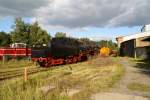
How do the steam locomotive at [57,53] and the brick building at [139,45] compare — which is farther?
the brick building at [139,45]

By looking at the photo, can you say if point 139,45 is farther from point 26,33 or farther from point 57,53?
point 26,33

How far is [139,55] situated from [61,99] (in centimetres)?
4268

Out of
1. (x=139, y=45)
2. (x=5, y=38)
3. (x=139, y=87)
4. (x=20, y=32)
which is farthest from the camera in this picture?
(x=5, y=38)

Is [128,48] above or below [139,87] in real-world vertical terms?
above

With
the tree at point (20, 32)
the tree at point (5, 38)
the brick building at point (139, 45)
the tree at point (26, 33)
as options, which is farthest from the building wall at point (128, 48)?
the tree at point (5, 38)

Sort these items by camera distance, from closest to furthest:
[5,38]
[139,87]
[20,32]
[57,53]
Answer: [139,87] → [57,53] → [20,32] → [5,38]

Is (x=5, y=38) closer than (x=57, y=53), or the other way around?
(x=57, y=53)

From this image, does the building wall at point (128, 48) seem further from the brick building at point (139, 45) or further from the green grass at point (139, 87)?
the green grass at point (139, 87)

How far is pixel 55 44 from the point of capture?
31797mm

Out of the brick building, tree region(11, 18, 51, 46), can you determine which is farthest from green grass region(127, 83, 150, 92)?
tree region(11, 18, 51, 46)

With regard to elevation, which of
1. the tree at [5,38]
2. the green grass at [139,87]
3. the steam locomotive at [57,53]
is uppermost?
the tree at [5,38]

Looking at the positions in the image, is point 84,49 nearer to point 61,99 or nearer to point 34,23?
point 61,99

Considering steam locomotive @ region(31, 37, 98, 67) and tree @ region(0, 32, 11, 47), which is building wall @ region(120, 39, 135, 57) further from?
tree @ region(0, 32, 11, 47)

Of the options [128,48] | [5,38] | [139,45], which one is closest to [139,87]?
[139,45]
